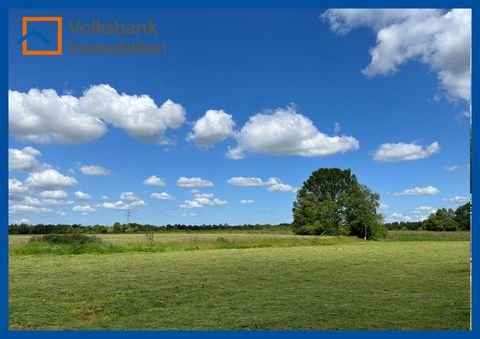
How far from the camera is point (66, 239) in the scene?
22906 mm

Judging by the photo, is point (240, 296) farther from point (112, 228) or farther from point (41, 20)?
point (112, 228)

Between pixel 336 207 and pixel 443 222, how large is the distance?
11.8 metres

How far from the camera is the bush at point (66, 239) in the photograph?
22547 millimetres

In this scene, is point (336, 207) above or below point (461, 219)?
above

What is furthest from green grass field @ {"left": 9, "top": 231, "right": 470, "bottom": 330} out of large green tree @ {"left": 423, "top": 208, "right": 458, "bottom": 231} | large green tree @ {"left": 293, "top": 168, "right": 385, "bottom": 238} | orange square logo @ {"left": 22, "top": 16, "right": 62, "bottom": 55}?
large green tree @ {"left": 423, "top": 208, "right": 458, "bottom": 231}

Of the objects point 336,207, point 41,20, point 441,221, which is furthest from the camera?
point 441,221

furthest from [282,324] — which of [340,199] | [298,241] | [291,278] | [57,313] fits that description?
[340,199]

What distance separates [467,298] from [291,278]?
14.8 feet

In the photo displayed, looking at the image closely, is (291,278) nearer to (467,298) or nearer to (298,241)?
(467,298)

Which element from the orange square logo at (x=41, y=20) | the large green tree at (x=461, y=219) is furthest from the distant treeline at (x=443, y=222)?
the orange square logo at (x=41, y=20)

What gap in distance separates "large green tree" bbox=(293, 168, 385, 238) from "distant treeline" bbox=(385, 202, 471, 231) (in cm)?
412

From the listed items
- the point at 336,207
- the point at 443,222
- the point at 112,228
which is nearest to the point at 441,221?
the point at 443,222

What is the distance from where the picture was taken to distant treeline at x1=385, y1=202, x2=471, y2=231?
4241cm

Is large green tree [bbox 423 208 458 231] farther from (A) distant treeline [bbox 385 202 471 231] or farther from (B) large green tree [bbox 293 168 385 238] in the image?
(B) large green tree [bbox 293 168 385 238]
